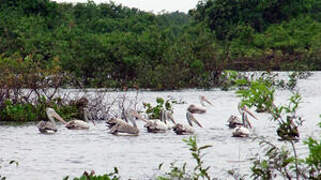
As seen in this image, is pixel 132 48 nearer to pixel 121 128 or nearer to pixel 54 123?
pixel 54 123

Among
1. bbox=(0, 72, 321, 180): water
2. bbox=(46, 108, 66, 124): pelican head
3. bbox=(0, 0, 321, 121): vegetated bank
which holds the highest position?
bbox=(0, 0, 321, 121): vegetated bank

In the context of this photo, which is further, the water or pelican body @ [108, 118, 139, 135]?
pelican body @ [108, 118, 139, 135]

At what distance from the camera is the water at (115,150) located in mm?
9492

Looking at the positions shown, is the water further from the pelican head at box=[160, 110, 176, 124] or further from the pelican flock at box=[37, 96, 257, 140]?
the pelican head at box=[160, 110, 176, 124]

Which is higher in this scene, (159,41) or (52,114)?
(159,41)

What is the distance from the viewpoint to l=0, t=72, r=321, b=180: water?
31.1 ft

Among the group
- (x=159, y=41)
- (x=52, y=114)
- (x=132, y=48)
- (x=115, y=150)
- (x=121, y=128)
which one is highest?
(x=159, y=41)

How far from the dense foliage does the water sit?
15.3ft

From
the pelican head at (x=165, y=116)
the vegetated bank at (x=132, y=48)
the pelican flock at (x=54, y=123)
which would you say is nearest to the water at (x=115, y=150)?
the pelican flock at (x=54, y=123)

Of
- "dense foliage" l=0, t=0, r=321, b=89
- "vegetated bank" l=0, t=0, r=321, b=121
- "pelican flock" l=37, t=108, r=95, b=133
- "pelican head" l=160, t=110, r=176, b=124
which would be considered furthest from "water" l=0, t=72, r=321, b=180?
"dense foliage" l=0, t=0, r=321, b=89

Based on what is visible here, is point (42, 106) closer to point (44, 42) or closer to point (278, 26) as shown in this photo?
point (44, 42)

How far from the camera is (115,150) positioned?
11422 millimetres

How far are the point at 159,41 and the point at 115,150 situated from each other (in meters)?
15.2

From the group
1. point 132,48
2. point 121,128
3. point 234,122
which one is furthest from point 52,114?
point 132,48
